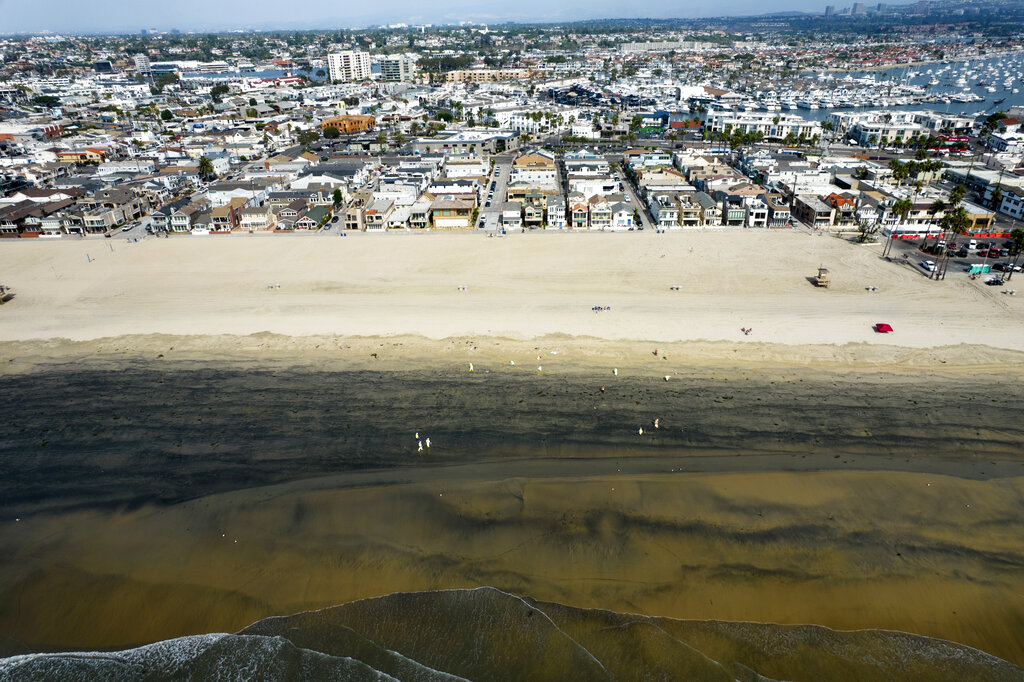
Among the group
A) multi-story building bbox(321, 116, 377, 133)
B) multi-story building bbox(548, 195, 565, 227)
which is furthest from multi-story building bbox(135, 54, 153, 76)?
multi-story building bbox(548, 195, 565, 227)

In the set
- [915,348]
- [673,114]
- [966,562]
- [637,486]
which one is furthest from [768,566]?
[673,114]

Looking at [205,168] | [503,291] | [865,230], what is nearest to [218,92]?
[205,168]

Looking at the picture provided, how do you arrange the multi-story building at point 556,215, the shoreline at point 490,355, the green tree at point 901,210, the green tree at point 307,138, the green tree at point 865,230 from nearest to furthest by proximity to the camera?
the shoreline at point 490,355, the green tree at point 865,230, the green tree at point 901,210, the multi-story building at point 556,215, the green tree at point 307,138

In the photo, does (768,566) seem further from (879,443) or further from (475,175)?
(475,175)

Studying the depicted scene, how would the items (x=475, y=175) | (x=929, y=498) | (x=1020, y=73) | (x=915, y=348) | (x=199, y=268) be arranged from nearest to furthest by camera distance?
(x=929, y=498), (x=915, y=348), (x=199, y=268), (x=475, y=175), (x=1020, y=73)

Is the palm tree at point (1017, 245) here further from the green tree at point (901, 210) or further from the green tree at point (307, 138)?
the green tree at point (307, 138)

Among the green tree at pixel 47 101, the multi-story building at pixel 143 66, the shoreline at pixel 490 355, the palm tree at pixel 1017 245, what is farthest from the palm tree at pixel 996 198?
the multi-story building at pixel 143 66
